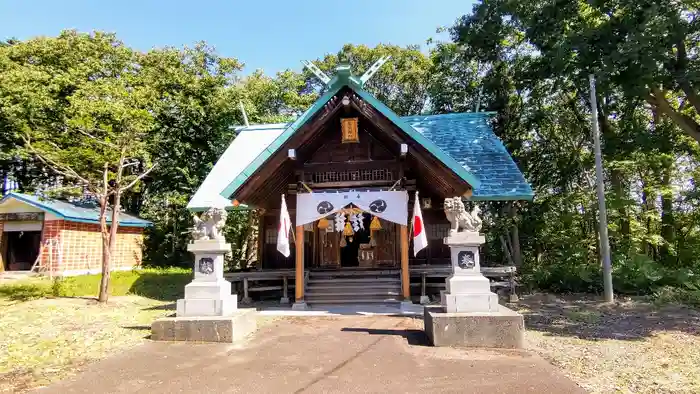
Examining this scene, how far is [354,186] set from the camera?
1133 centimetres

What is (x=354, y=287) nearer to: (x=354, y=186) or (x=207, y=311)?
(x=354, y=186)

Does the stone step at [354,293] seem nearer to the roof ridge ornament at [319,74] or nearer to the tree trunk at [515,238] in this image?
the roof ridge ornament at [319,74]

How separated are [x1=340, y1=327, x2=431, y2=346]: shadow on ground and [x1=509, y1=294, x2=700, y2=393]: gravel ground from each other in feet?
5.87

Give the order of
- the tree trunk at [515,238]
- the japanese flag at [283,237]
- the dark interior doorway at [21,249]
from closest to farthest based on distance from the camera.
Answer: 1. the japanese flag at [283,237]
2. the tree trunk at [515,238]
3. the dark interior doorway at [21,249]

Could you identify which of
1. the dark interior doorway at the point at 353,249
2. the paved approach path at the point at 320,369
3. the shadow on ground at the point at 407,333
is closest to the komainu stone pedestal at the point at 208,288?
the paved approach path at the point at 320,369

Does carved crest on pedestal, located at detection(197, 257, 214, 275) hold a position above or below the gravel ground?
above

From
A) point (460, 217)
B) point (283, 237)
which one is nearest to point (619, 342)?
point (460, 217)

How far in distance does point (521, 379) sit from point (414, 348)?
1.84 meters

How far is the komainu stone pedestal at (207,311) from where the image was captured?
23.5ft

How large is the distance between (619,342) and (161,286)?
A: 1511 cm

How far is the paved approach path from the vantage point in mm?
4977

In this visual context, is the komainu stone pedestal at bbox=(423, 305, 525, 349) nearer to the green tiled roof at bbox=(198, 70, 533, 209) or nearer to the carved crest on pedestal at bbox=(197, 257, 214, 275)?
the green tiled roof at bbox=(198, 70, 533, 209)

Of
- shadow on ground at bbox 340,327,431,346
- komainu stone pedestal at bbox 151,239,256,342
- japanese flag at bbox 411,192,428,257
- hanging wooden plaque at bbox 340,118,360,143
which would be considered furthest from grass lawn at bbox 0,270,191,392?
hanging wooden plaque at bbox 340,118,360,143

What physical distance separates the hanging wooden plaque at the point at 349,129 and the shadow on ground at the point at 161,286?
7707 millimetres
